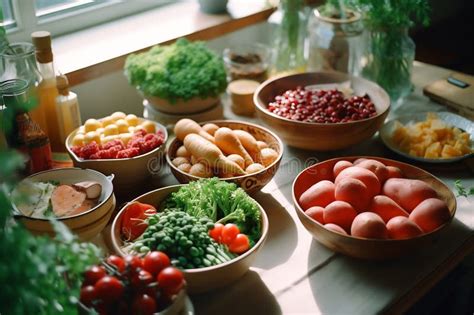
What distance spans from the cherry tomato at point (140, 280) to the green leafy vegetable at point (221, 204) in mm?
305

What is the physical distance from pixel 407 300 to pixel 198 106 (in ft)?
2.53

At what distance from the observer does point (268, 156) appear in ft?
4.58

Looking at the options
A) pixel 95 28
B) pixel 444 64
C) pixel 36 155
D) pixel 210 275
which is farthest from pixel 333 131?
pixel 444 64

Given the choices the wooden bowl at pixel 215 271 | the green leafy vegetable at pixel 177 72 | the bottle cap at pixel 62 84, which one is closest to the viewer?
the wooden bowl at pixel 215 271

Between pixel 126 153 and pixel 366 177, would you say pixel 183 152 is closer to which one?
pixel 126 153

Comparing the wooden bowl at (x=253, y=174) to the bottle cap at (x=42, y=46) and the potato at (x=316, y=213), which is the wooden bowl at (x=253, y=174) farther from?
the bottle cap at (x=42, y=46)

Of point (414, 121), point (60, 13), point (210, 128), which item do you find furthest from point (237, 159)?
point (60, 13)

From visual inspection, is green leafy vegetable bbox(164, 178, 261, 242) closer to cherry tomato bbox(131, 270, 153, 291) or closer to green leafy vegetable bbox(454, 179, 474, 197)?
cherry tomato bbox(131, 270, 153, 291)

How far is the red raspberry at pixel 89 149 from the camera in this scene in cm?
133

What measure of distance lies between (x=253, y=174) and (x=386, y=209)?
0.96ft

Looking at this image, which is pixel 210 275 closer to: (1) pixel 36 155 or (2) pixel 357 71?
(1) pixel 36 155

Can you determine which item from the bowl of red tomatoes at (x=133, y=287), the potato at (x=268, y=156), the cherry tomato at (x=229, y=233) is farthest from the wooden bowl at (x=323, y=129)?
the bowl of red tomatoes at (x=133, y=287)

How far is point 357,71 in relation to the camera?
6.20 feet

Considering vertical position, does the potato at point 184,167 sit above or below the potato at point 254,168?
above
